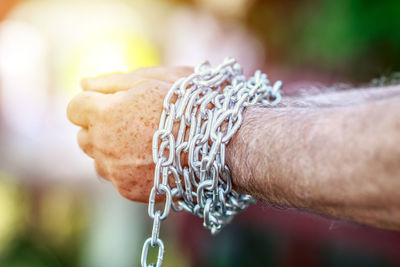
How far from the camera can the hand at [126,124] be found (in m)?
1.32

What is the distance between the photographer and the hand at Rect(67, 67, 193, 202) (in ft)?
→ 4.34

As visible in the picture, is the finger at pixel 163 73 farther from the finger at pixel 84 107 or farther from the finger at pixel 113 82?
the finger at pixel 84 107

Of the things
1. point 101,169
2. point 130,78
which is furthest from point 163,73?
point 101,169

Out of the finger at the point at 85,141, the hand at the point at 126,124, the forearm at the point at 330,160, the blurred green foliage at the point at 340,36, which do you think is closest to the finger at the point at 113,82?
the hand at the point at 126,124

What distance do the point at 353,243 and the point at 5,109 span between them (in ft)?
14.7

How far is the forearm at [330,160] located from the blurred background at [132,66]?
0.99 m

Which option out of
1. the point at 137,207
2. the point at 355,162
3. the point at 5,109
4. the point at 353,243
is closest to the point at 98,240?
the point at 137,207

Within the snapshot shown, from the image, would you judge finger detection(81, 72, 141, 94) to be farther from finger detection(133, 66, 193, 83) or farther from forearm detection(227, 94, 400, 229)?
forearm detection(227, 94, 400, 229)

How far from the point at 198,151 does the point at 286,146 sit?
9.8 inches

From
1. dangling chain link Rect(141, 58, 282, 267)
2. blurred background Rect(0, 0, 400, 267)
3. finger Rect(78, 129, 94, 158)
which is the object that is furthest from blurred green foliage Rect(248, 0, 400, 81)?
finger Rect(78, 129, 94, 158)

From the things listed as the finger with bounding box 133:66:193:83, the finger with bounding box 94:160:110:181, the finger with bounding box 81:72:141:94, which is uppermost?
the finger with bounding box 133:66:193:83

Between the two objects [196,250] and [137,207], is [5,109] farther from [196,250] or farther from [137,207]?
[196,250]

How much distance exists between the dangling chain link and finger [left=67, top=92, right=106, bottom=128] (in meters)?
0.28

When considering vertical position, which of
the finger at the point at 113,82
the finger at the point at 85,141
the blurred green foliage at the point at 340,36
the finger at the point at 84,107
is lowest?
the finger at the point at 85,141
